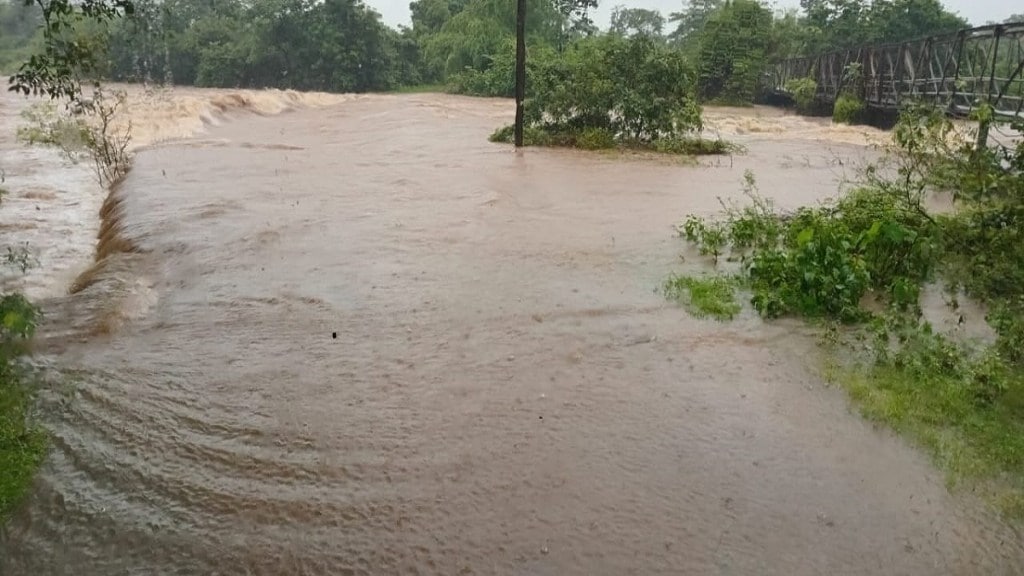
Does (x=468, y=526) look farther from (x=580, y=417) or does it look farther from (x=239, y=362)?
(x=239, y=362)

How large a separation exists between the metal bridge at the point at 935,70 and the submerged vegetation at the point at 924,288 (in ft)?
16.3

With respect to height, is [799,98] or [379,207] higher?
[799,98]

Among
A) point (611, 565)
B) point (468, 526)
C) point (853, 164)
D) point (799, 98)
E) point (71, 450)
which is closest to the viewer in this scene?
point (611, 565)

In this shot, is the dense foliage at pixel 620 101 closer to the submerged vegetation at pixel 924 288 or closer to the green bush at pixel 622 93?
the green bush at pixel 622 93

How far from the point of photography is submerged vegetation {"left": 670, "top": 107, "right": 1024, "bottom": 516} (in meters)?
4.71

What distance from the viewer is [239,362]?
581 cm

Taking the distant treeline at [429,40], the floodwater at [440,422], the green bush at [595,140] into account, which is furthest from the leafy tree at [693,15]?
the floodwater at [440,422]

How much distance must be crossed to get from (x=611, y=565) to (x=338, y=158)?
13.6m

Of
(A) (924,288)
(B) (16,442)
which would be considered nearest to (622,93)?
(A) (924,288)

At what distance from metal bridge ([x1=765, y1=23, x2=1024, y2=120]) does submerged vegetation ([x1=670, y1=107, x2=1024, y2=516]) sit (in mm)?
4969

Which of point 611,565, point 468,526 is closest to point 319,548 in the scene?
point 468,526

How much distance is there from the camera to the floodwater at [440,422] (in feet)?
12.2

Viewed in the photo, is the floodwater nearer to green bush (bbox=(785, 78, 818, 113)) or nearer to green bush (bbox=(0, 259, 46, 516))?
green bush (bbox=(0, 259, 46, 516))

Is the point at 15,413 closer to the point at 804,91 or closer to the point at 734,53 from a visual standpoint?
the point at 804,91
